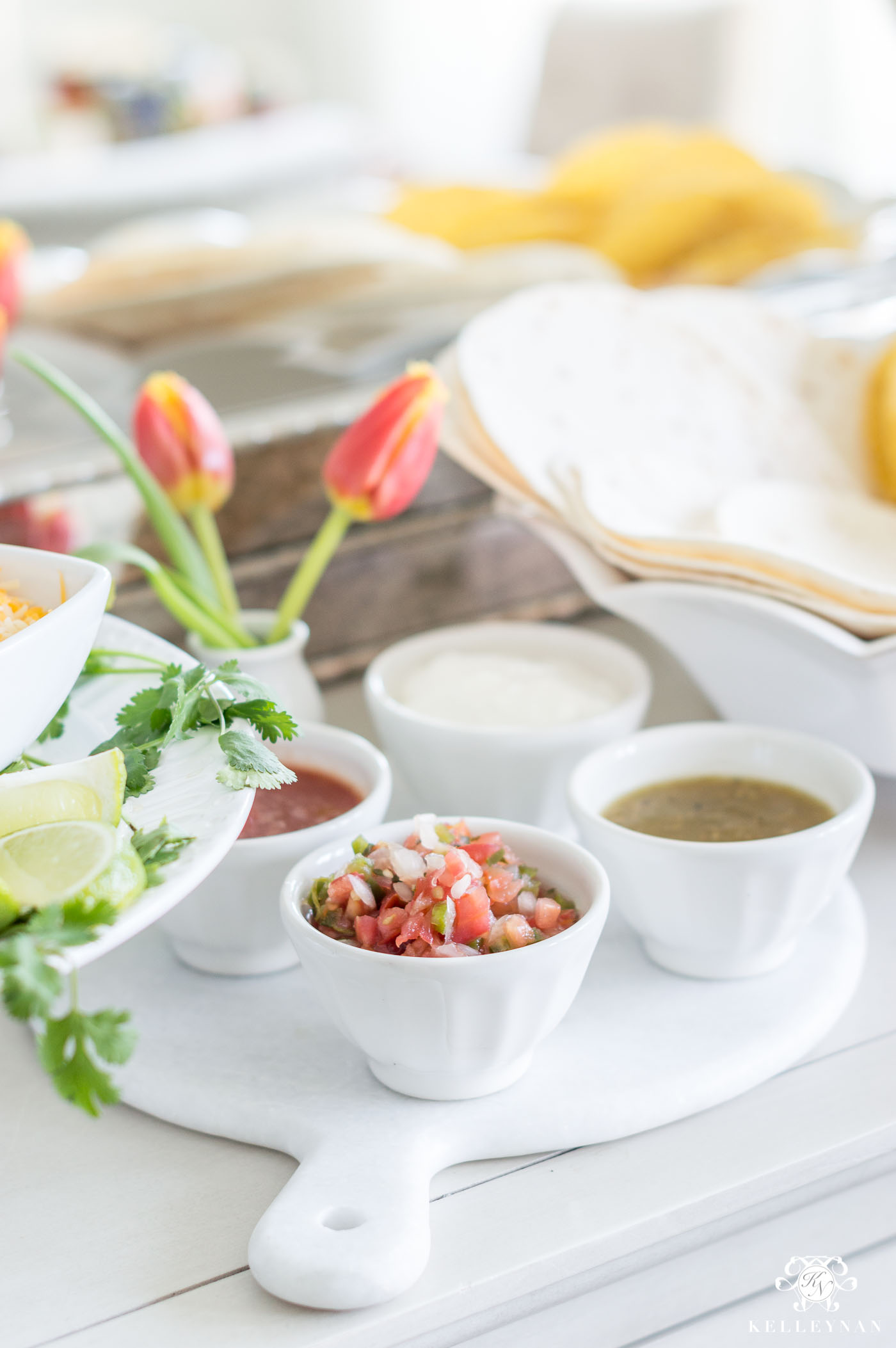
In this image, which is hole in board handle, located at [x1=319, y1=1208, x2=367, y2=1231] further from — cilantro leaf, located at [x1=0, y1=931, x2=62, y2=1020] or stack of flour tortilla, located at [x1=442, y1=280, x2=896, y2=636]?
stack of flour tortilla, located at [x1=442, y1=280, x2=896, y2=636]

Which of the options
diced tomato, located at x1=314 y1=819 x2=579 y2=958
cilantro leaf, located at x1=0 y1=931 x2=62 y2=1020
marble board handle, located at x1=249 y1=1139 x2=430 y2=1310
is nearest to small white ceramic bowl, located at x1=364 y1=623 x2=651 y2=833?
diced tomato, located at x1=314 y1=819 x2=579 y2=958

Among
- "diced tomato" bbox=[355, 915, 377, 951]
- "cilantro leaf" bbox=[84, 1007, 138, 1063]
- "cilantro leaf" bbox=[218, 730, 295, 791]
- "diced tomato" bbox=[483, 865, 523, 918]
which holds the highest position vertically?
"cilantro leaf" bbox=[218, 730, 295, 791]

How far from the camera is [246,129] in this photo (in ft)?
8.81

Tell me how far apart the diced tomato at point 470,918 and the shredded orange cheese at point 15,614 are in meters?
0.20

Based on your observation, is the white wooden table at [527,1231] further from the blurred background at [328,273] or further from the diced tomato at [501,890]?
the blurred background at [328,273]

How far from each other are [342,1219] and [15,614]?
10.6 inches

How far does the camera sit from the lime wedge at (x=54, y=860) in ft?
1.45

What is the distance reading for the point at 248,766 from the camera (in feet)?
1.69

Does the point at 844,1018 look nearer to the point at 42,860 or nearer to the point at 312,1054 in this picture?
the point at 312,1054

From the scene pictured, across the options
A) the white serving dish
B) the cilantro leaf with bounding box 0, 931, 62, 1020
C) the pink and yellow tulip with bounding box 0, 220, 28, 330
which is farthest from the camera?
the pink and yellow tulip with bounding box 0, 220, 28, 330

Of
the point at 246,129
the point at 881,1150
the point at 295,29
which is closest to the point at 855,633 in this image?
the point at 881,1150

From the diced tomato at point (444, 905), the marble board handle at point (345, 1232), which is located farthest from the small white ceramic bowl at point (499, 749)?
the marble board handle at point (345, 1232)

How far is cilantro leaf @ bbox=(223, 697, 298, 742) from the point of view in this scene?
0.57m

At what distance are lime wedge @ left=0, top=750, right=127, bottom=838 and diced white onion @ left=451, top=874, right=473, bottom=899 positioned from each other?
5.6 inches
